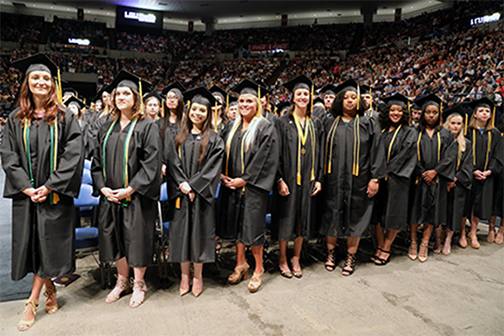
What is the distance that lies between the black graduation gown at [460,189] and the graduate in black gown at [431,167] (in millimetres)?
352

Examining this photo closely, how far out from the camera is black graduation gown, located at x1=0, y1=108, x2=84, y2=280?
2.41 m

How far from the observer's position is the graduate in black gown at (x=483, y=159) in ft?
14.5

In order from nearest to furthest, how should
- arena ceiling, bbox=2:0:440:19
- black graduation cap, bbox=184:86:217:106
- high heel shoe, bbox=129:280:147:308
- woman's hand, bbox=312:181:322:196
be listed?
high heel shoe, bbox=129:280:147:308 → black graduation cap, bbox=184:86:217:106 → woman's hand, bbox=312:181:322:196 → arena ceiling, bbox=2:0:440:19

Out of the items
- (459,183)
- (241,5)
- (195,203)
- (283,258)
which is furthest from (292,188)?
(241,5)

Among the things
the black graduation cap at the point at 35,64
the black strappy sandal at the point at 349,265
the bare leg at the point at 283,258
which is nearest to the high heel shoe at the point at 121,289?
the bare leg at the point at 283,258

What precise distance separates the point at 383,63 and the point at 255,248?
16.6 m

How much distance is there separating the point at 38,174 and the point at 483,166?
5.21 meters

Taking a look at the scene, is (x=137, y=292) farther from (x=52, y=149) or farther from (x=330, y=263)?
(x=330, y=263)

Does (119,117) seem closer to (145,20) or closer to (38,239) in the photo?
(38,239)

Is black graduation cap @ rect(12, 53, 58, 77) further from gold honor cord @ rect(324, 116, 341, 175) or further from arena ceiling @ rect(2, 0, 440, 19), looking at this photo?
arena ceiling @ rect(2, 0, 440, 19)

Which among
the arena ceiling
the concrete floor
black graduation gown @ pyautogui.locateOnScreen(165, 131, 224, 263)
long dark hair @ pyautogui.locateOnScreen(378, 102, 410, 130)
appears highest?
the arena ceiling

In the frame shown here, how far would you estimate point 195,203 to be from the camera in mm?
2883

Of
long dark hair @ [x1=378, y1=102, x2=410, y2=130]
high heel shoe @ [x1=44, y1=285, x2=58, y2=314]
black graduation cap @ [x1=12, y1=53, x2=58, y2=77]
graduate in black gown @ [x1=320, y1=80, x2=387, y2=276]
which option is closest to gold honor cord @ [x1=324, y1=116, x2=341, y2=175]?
graduate in black gown @ [x1=320, y1=80, x2=387, y2=276]

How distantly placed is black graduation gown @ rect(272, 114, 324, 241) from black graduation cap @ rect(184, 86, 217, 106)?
77 cm
